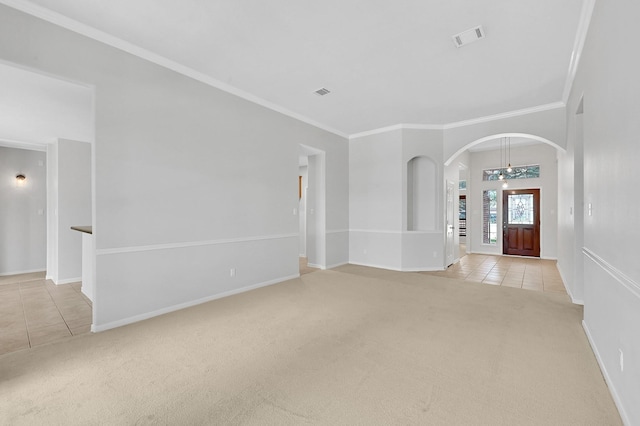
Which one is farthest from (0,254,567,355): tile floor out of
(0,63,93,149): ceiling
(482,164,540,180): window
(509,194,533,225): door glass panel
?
(482,164,540,180): window

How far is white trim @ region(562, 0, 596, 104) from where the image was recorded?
2.54 m

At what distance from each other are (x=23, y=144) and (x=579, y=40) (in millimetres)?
9337

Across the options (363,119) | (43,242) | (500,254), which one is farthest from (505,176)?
(43,242)

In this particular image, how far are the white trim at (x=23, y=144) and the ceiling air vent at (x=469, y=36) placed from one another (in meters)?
7.61

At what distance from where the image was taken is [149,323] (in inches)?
128

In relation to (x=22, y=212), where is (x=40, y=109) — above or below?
above

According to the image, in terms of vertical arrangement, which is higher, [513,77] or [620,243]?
[513,77]

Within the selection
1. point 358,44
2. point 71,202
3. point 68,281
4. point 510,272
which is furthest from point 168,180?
point 510,272

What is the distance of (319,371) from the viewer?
228 centimetres

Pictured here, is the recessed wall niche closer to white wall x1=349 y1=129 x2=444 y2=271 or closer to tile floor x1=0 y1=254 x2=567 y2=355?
white wall x1=349 y1=129 x2=444 y2=271

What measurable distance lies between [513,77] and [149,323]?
5612 mm

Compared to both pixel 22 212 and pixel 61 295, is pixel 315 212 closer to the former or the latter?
pixel 61 295

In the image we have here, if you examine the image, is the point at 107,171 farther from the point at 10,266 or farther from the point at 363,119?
the point at 10,266

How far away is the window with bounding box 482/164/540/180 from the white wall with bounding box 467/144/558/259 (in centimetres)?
10
